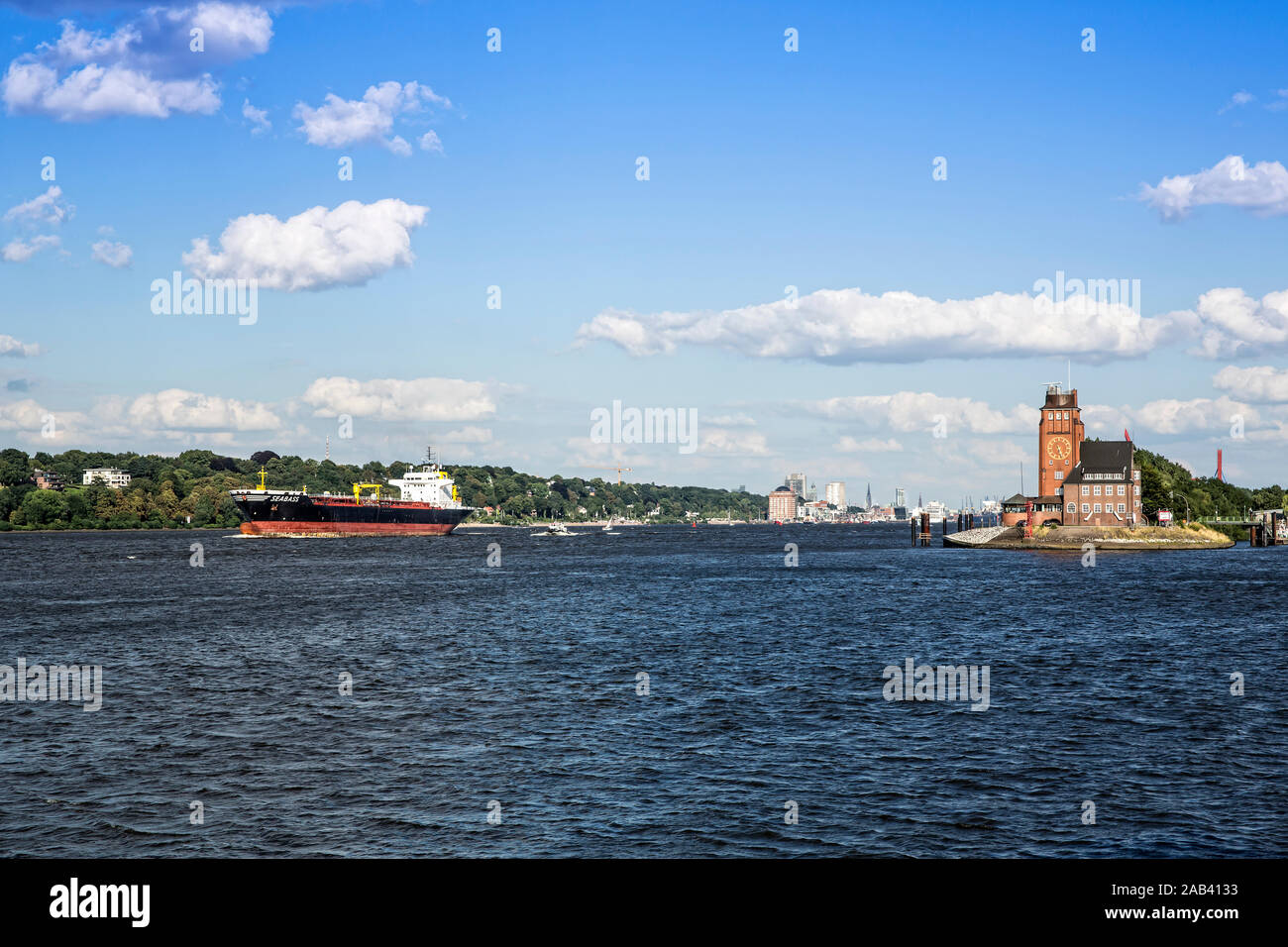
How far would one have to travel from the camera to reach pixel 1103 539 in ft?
487

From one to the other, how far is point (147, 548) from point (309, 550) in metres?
30.5

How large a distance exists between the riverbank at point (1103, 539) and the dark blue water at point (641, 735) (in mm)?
84862

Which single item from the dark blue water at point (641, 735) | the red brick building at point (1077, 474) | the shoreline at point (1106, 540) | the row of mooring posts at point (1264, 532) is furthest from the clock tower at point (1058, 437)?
the dark blue water at point (641, 735)

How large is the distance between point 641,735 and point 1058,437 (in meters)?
151

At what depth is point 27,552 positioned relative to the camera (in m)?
148

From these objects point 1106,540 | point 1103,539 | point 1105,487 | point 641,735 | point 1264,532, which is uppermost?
point 1105,487

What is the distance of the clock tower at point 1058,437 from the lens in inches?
6412

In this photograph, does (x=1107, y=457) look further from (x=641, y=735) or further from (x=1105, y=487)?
(x=641, y=735)

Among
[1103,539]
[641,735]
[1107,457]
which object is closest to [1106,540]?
[1103,539]

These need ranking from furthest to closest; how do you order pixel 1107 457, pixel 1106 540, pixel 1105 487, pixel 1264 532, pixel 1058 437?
1. pixel 1264 532
2. pixel 1058 437
3. pixel 1105 487
4. pixel 1107 457
5. pixel 1106 540

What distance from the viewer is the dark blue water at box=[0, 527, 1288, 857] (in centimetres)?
2047
